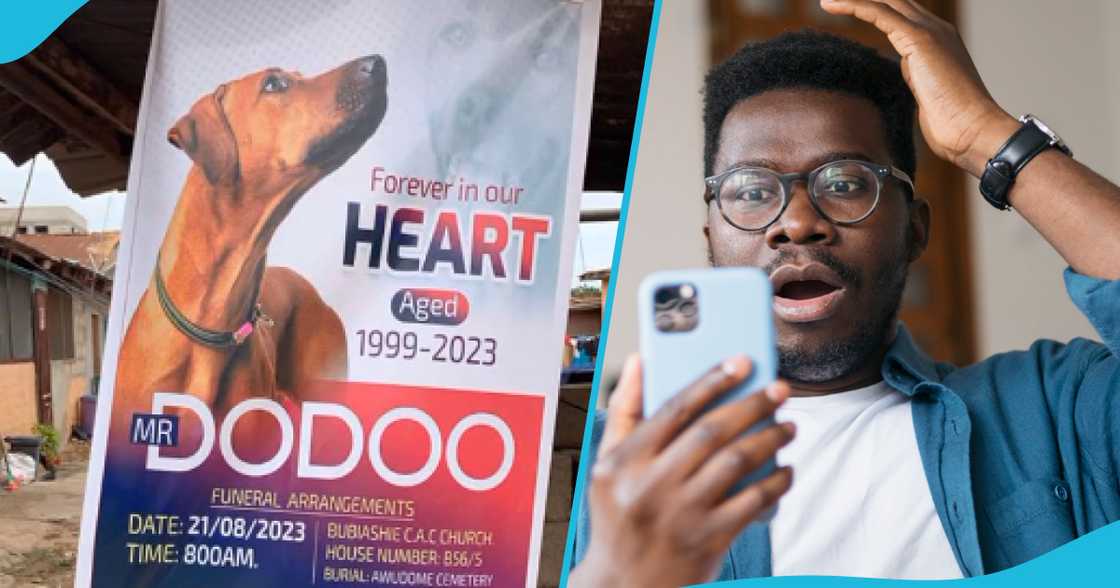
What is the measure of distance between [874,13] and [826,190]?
1.17 feet

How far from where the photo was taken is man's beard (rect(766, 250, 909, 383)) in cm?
172

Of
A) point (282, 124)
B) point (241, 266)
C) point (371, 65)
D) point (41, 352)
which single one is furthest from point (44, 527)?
point (371, 65)

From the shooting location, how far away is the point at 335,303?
2137mm

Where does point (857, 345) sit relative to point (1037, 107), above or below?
below

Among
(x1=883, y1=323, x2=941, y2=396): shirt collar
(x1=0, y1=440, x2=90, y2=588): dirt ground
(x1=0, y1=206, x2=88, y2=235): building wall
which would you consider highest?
(x1=0, y1=206, x2=88, y2=235): building wall

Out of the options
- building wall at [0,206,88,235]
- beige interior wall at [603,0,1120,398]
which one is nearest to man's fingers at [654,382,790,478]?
beige interior wall at [603,0,1120,398]

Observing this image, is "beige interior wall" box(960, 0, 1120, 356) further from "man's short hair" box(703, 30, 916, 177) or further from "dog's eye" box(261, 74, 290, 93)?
"dog's eye" box(261, 74, 290, 93)

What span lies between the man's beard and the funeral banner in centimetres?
62

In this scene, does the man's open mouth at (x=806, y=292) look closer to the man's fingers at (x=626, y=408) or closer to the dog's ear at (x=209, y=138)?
the man's fingers at (x=626, y=408)

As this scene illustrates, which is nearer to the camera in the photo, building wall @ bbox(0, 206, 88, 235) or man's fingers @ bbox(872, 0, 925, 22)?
man's fingers @ bbox(872, 0, 925, 22)

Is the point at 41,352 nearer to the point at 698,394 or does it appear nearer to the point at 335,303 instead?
the point at 335,303

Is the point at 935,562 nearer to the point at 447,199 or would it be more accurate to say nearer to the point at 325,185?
the point at 447,199

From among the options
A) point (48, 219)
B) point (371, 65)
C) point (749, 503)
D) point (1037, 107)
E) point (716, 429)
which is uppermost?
point (48, 219)

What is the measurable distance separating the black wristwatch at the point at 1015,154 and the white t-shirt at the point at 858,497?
1.28 feet
